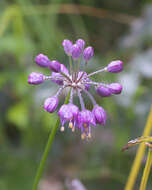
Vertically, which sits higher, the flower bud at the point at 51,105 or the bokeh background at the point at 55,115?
the bokeh background at the point at 55,115

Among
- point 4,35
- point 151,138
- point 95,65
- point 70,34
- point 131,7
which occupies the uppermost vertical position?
point 131,7

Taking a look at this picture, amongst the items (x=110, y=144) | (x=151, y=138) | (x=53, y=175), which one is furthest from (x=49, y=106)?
(x=53, y=175)

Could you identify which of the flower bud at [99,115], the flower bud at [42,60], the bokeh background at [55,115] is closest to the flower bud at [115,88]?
the flower bud at [99,115]

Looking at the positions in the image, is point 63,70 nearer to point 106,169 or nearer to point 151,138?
point 151,138

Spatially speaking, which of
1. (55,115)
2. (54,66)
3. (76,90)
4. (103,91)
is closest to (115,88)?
(103,91)

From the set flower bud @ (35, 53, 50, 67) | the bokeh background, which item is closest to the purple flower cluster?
flower bud @ (35, 53, 50, 67)

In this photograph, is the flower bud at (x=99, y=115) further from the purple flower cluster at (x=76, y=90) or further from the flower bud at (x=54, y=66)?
the flower bud at (x=54, y=66)

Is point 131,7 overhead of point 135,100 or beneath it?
overhead

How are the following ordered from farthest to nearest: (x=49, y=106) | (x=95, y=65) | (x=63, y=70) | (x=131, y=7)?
(x=131, y=7)
(x=95, y=65)
(x=63, y=70)
(x=49, y=106)

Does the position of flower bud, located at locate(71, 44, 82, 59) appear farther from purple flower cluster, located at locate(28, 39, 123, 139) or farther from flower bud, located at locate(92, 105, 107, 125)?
flower bud, located at locate(92, 105, 107, 125)
